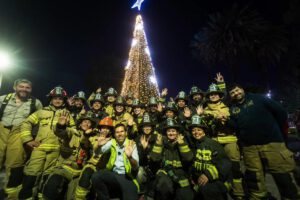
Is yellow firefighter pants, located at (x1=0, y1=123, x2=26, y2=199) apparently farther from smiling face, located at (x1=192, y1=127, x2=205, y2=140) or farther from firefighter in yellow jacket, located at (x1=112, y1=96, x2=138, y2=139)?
smiling face, located at (x1=192, y1=127, x2=205, y2=140)

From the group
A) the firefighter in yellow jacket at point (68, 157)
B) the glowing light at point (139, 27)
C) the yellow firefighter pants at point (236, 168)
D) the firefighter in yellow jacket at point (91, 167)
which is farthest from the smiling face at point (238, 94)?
the glowing light at point (139, 27)

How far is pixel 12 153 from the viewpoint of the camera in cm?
502

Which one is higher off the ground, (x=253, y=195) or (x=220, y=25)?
(x=220, y=25)

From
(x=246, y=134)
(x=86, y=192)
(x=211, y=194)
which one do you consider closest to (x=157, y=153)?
(x=211, y=194)

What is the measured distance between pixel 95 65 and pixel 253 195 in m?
29.9

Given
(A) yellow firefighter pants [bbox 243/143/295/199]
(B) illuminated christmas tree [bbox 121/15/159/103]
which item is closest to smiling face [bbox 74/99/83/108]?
(A) yellow firefighter pants [bbox 243/143/295/199]

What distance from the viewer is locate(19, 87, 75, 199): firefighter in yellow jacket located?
4.58m

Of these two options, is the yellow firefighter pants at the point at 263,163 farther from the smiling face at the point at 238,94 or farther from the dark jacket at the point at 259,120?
the smiling face at the point at 238,94

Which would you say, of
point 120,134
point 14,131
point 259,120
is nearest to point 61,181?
point 120,134

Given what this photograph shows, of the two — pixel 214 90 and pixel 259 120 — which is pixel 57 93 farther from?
pixel 259 120

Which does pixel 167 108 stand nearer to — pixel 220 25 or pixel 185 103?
pixel 185 103

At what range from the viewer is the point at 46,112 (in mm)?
5262

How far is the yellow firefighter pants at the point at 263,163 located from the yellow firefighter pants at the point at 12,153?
5146 mm

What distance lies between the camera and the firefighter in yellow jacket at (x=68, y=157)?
4578 mm
